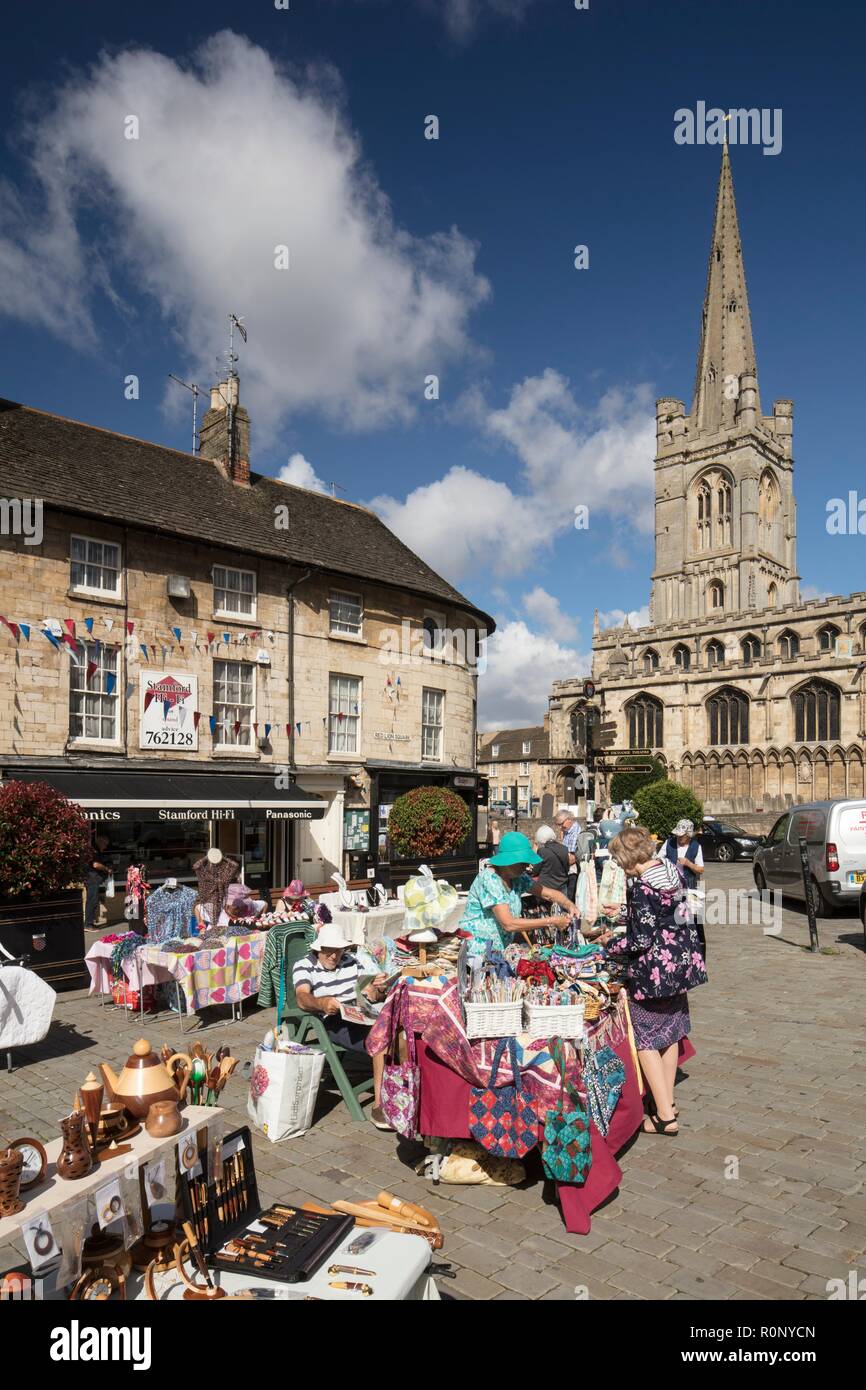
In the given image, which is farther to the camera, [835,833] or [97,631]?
[97,631]

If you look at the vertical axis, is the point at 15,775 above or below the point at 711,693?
below

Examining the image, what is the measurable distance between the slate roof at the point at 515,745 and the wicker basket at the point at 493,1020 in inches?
2459

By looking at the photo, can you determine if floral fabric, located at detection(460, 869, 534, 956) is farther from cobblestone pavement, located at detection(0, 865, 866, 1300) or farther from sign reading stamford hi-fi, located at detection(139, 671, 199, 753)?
sign reading stamford hi-fi, located at detection(139, 671, 199, 753)

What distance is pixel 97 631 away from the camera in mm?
16109

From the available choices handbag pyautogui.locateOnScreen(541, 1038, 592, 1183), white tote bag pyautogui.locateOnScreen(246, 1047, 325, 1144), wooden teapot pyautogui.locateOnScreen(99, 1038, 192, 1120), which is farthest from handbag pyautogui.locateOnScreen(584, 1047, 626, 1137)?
wooden teapot pyautogui.locateOnScreen(99, 1038, 192, 1120)

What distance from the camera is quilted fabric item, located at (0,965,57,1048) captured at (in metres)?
6.71

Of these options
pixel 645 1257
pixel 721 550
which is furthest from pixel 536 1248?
pixel 721 550

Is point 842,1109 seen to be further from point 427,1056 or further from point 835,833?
point 835,833

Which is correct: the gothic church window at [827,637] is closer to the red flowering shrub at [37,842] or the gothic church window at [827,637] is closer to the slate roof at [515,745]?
the slate roof at [515,745]

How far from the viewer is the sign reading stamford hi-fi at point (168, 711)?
16594mm

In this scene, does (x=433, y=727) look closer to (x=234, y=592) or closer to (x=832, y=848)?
(x=234, y=592)

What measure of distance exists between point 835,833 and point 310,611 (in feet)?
40.2

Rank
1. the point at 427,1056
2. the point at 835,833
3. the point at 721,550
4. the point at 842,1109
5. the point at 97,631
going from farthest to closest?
1. the point at 721,550
2. the point at 97,631
3. the point at 835,833
4. the point at 842,1109
5. the point at 427,1056

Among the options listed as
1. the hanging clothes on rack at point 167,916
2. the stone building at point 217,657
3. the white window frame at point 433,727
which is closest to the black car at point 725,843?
the stone building at point 217,657
